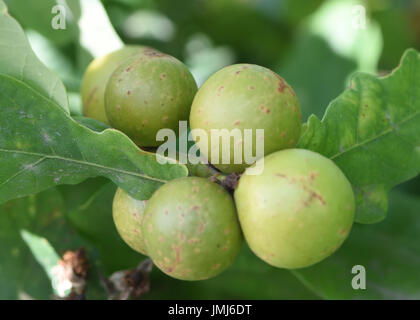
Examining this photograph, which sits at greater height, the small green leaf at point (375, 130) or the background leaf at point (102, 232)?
Result: the small green leaf at point (375, 130)


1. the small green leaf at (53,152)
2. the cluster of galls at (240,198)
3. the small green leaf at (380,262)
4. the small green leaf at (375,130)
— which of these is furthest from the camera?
the small green leaf at (380,262)

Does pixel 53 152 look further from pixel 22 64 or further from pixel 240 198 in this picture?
pixel 240 198

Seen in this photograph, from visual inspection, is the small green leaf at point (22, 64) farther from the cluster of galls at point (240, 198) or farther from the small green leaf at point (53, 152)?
the cluster of galls at point (240, 198)

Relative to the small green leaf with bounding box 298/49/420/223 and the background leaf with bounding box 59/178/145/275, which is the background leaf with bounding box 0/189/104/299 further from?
the small green leaf with bounding box 298/49/420/223

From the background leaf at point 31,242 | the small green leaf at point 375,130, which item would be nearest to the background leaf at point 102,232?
→ the background leaf at point 31,242

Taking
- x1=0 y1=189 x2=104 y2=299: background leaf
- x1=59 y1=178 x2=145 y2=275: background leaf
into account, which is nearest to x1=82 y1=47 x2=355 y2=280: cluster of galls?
x1=59 y1=178 x2=145 y2=275: background leaf

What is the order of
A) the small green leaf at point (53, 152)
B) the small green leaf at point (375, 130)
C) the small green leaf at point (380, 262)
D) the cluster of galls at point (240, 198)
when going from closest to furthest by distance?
the cluster of galls at point (240, 198) → the small green leaf at point (53, 152) → the small green leaf at point (375, 130) → the small green leaf at point (380, 262)
